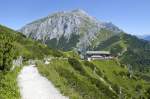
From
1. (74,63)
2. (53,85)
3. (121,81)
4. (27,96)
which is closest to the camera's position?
(27,96)

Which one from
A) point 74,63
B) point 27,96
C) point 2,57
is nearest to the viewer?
point 27,96

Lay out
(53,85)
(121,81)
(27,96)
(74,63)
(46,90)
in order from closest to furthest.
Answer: (27,96) → (46,90) → (53,85) → (74,63) → (121,81)

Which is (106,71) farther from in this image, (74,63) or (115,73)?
(74,63)

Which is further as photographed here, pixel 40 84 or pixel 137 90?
pixel 137 90

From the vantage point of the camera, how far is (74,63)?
135500mm

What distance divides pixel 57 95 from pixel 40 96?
198cm

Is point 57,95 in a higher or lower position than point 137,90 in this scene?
higher

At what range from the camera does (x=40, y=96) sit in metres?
30.5

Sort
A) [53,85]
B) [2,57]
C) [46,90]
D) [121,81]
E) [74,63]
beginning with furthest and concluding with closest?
1. [121,81]
2. [74,63]
3. [2,57]
4. [53,85]
5. [46,90]

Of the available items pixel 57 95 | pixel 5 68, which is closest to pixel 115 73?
pixel 5 68

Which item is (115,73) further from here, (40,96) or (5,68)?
(40,96)

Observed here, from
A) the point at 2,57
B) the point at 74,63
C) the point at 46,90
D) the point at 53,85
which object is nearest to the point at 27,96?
the point at 46,90

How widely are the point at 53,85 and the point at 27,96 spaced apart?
831 centimetres

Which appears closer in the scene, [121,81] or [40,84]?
[40,84]
